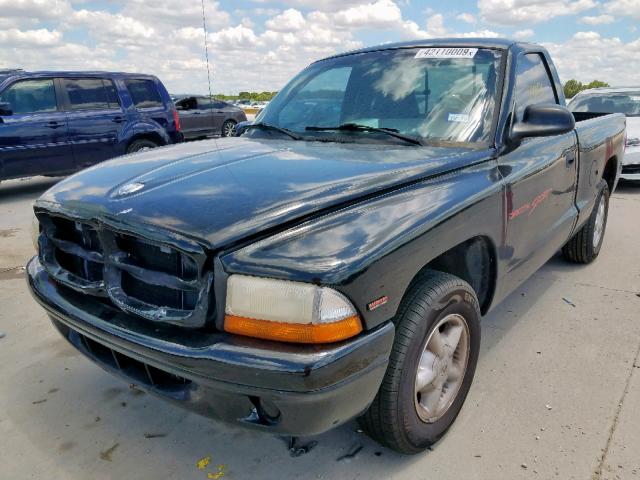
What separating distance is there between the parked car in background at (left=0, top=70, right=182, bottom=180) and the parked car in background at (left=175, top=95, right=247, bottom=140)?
6078 millimetres

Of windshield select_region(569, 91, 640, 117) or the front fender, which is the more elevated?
windshield select_region(569, 91, 640, 117)

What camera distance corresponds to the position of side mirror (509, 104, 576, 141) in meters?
2.71

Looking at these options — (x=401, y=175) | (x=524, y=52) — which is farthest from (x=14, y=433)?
(x=524, y=52)

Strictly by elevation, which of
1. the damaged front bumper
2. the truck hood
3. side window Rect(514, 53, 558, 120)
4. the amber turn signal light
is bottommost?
the damaged front bumper

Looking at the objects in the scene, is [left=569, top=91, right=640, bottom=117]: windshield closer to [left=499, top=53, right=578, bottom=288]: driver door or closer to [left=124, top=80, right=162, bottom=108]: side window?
[left=499, top=53, right=578, bottom=288]: driver door

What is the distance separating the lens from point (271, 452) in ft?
7.72

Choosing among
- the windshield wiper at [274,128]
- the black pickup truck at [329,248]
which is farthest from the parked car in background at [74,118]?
the black pickup truck at [329,248]

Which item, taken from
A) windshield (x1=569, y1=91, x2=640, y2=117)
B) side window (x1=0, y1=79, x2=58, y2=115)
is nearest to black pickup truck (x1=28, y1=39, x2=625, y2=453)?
side window (x1=0, y1=79, x2=58, y2=115)

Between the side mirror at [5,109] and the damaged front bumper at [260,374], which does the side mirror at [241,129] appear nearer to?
the damaged front bumper at [260,374]

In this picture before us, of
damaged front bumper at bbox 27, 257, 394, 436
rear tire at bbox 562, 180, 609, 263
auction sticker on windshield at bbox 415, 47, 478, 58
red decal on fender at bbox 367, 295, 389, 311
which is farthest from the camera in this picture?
rear tire at bbox 562, 180, 609, 263

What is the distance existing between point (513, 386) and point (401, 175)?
4.51ft

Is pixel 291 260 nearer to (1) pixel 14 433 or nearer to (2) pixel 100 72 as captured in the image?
(1) pixel 14 433

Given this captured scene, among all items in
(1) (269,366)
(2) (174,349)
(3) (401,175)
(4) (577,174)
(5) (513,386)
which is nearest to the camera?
(1) (269,366)

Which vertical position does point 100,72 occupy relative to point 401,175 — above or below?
above
